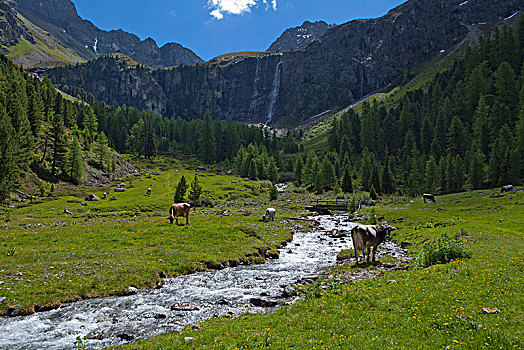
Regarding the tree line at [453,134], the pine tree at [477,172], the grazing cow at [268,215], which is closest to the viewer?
the grazing cow at [268,215]

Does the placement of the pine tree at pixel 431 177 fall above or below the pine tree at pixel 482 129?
below

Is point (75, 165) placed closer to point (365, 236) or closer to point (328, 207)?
point (328, 207)

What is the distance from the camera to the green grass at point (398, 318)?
973cm

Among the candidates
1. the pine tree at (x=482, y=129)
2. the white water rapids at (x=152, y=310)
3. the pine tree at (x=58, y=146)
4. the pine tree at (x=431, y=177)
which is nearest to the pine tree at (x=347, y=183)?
the pine tree at (x=431, y=177)

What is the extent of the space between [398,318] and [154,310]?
13128 mm

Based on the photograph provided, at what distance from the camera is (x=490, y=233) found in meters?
32.3

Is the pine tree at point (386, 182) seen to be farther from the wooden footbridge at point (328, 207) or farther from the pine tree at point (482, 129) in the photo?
the pine tree at point (482, 129)

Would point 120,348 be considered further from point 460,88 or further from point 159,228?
point 460,88

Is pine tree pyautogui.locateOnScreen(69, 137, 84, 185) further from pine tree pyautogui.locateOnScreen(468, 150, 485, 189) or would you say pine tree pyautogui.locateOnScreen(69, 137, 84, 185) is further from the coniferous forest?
pine tree pyautogui.locateOnScreen(468, 150, 485, 189)

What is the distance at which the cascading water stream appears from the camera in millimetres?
13188

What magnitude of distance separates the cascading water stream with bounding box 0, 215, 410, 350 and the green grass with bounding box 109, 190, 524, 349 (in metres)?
2.11

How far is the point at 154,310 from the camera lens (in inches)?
651

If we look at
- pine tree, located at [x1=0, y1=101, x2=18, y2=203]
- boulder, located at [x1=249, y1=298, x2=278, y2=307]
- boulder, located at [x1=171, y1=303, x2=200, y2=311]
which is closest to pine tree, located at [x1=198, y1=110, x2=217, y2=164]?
pine tree, located at [x1=0, y1=101, x2=18, y2=203]

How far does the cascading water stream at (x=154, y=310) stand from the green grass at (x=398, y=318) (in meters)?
2.11
